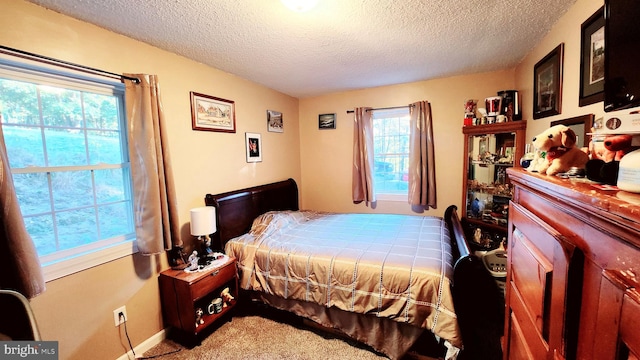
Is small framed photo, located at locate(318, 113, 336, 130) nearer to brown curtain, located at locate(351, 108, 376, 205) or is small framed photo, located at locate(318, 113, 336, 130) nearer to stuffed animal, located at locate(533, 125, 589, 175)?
brown curtain, located at locate(351, 108, 376, 205)

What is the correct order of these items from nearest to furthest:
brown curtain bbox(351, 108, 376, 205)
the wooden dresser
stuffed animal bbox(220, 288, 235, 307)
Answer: the wooden dresser
stuffed animal bbox(220, 288, 235, 307)
brown curtain bbox(351, 108, 376, 205)

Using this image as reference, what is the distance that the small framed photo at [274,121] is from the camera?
346cm

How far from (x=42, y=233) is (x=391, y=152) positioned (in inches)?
143

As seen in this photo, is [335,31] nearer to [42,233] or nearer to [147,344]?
[42,233]

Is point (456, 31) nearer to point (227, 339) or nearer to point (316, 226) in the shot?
point (316, 226)

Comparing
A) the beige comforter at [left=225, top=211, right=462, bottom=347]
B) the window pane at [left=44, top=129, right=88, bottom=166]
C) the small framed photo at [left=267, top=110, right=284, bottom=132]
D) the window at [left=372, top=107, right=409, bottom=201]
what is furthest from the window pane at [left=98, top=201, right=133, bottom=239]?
the window at [left=372, top=107, right=409, bottom=201]

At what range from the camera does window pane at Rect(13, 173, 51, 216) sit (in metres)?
1.51

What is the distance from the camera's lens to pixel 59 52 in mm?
1584

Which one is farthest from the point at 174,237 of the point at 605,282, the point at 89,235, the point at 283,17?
the point at 605,282

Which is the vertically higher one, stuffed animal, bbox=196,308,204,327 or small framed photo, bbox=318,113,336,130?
small framed photo, bbox=318,113,336,130

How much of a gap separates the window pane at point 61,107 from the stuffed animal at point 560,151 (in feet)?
8.73

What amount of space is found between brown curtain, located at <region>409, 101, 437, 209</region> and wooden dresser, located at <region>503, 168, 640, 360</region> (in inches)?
99.5

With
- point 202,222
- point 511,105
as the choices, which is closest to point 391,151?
point 511,105

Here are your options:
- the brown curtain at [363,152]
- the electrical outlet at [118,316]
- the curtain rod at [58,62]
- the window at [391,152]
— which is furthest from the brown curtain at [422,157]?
the electrical outlet at [118,316]
